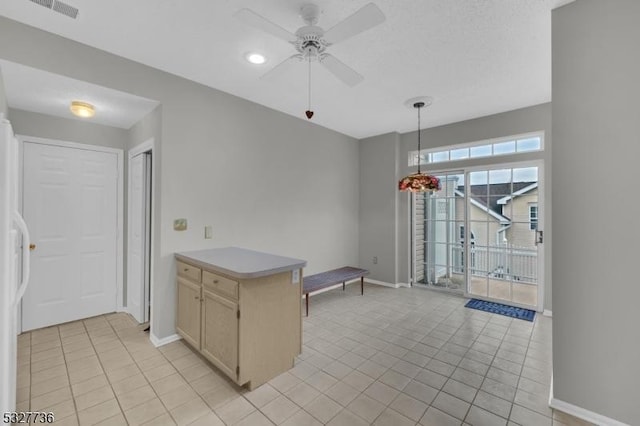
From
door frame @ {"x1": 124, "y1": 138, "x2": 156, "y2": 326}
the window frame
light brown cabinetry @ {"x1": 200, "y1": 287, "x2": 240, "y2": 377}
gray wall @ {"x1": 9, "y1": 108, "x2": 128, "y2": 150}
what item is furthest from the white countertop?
the window frame

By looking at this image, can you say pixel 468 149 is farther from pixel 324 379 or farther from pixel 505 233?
pixel 324 379

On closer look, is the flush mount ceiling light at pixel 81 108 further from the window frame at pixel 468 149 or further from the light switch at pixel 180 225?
the window frame at pixel 468 149

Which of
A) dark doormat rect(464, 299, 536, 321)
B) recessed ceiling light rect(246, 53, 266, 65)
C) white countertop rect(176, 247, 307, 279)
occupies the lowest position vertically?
dark doormat rect(464, 299, 536, 321)

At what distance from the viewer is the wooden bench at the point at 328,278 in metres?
3.78

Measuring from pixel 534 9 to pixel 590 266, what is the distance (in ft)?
5.89

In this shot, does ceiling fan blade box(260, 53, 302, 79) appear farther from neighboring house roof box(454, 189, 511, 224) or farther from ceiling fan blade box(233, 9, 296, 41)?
neighboring house roof box(454, 189, 511, 224)

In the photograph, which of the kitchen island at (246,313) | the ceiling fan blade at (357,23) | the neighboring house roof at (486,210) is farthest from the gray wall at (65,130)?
the neighboring house roof at (486,210)

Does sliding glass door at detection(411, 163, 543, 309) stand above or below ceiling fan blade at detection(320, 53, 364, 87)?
below

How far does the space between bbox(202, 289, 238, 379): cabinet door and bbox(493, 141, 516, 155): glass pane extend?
4.19m

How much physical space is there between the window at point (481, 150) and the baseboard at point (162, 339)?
13.3 ft

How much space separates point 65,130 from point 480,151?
18.2ft

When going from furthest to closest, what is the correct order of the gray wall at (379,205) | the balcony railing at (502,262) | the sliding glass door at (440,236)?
the gray wall at (379,205)
the sliding glass door at (440,236)
the balcony railing at (502,262)

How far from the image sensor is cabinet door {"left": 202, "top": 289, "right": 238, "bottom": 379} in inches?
83.1

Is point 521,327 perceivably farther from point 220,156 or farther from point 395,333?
point 220,156
